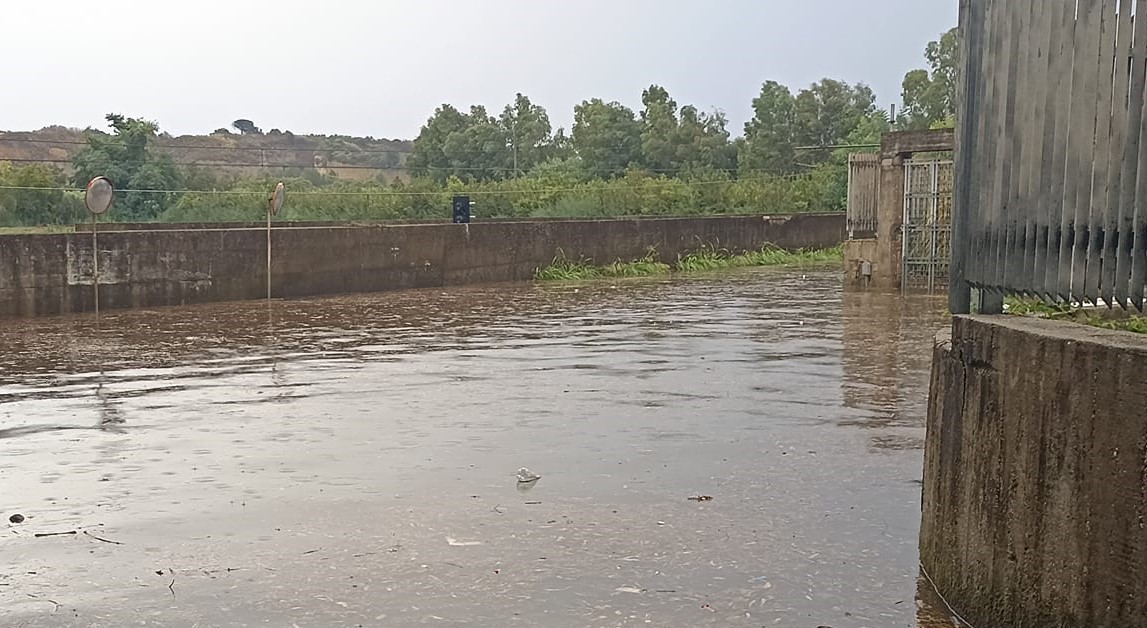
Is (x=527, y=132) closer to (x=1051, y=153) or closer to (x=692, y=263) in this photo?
(x=692, y=263)

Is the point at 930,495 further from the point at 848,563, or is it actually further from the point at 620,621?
the point at 620,621

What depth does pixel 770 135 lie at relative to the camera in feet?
160

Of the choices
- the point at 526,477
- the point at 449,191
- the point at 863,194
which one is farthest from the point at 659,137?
the point at 526,477

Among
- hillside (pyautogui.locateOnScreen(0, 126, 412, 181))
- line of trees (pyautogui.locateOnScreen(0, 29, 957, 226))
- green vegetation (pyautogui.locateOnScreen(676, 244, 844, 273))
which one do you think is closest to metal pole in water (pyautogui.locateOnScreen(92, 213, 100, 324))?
line of trees (pyautogui.locateOnScreen(0, 29, 957, 226))

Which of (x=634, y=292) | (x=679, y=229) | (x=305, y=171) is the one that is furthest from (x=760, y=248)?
(x=305, y=171)

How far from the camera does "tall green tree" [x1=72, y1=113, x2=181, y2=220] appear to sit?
2717 cm

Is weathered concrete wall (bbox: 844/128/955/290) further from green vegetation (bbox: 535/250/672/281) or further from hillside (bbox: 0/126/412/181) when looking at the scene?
hillside (bbox: 0/126/412/181)

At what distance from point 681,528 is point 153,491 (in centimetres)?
277

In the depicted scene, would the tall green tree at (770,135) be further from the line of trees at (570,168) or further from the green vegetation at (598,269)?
the green vegetation at (598,269)

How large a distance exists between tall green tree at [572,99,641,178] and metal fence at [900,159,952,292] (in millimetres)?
25507

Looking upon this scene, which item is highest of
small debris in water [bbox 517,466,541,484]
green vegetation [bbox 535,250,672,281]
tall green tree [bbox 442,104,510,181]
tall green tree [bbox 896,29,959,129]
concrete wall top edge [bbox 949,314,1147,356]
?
tall green tree [bbox 896,29,959,129]

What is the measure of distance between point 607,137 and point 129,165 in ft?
69.8

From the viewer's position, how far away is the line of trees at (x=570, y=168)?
2689 centimetres

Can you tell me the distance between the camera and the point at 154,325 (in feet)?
47.5
